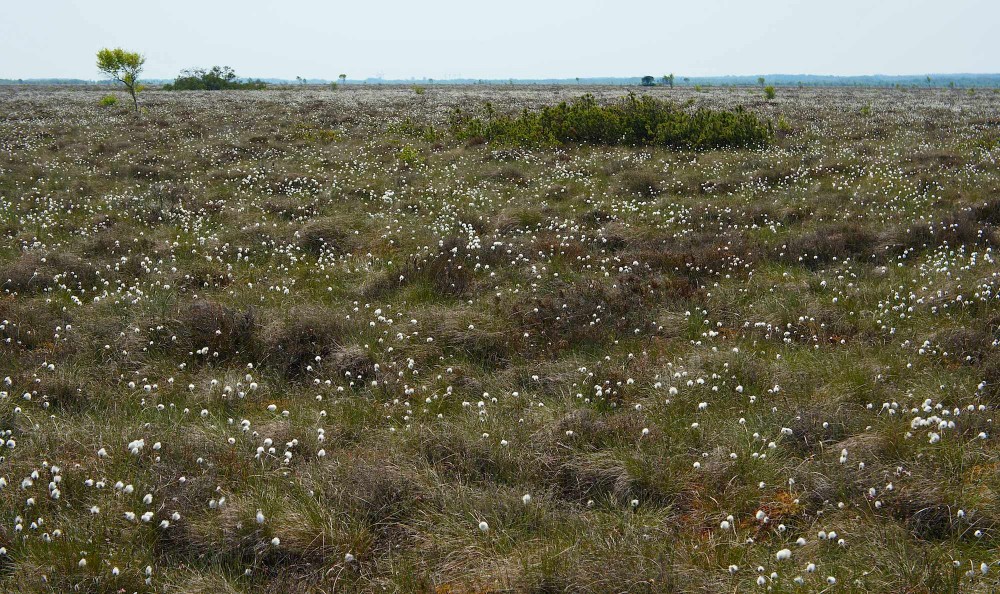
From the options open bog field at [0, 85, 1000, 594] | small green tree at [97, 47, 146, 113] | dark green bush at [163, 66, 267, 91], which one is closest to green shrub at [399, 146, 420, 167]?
open bog field at [0, 85, 1000, 594]

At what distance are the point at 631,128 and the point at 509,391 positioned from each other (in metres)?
17.1

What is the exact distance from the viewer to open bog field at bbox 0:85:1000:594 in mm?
3963

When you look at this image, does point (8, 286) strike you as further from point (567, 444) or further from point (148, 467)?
point (567, 444)

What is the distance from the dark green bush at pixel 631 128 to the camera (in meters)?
19.8

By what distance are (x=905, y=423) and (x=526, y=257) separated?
20.7 ft

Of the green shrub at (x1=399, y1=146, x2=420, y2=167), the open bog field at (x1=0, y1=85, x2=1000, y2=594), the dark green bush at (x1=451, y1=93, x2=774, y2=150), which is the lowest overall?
the open bog field at (x1=0, y1=85, x2=1000, y2=594)

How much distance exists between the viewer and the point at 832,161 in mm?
16500

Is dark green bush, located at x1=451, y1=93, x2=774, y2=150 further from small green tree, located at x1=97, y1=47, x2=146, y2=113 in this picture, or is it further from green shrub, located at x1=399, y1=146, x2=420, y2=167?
small green tree, located at x1=97, y1=47, x2=146, y2=113

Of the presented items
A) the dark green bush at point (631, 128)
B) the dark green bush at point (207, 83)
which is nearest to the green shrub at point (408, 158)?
the dark green bush at point (631, 128)

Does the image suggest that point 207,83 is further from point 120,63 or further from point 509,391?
point 509,391

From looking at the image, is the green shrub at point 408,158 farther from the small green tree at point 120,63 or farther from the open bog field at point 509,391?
the small green tree at point 120,63

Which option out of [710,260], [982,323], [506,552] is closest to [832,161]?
[710,260]

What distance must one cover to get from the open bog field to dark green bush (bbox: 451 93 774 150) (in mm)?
6038

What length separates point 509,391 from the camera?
6.41 meters
